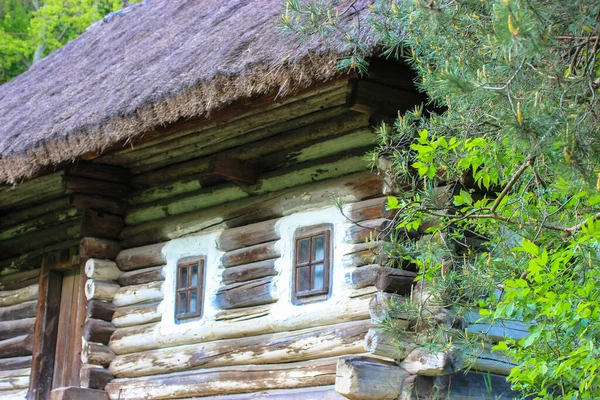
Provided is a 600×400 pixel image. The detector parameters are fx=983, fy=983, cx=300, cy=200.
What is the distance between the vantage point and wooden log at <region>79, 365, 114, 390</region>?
7688mm

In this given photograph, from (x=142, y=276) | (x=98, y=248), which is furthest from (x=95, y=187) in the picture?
(x=142, y=276)

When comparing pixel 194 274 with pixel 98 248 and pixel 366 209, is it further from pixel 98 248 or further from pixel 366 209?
pixel 366 209

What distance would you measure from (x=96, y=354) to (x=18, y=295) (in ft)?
5.73

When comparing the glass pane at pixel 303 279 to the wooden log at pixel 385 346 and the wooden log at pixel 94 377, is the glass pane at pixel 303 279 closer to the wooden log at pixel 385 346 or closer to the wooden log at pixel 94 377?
the wooden log at pixel 385 346

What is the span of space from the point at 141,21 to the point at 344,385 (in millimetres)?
6103

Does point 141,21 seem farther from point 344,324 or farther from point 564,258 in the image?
point 564,258

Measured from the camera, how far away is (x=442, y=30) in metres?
4.39

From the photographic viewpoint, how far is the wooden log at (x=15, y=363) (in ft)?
29.1

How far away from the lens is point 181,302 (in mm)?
7516

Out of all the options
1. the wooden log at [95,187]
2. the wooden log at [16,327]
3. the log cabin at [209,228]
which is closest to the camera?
the log cabin at [209,228]

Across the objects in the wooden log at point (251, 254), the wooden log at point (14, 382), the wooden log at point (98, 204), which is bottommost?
the wooden log at point (14, 382)

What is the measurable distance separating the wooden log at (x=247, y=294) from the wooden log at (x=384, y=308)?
1.07 m

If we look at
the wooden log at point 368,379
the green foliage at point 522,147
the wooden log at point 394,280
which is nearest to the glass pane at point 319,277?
the wooden log at point 394,280

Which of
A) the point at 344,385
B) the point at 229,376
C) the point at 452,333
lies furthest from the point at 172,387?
the point at 452,333
